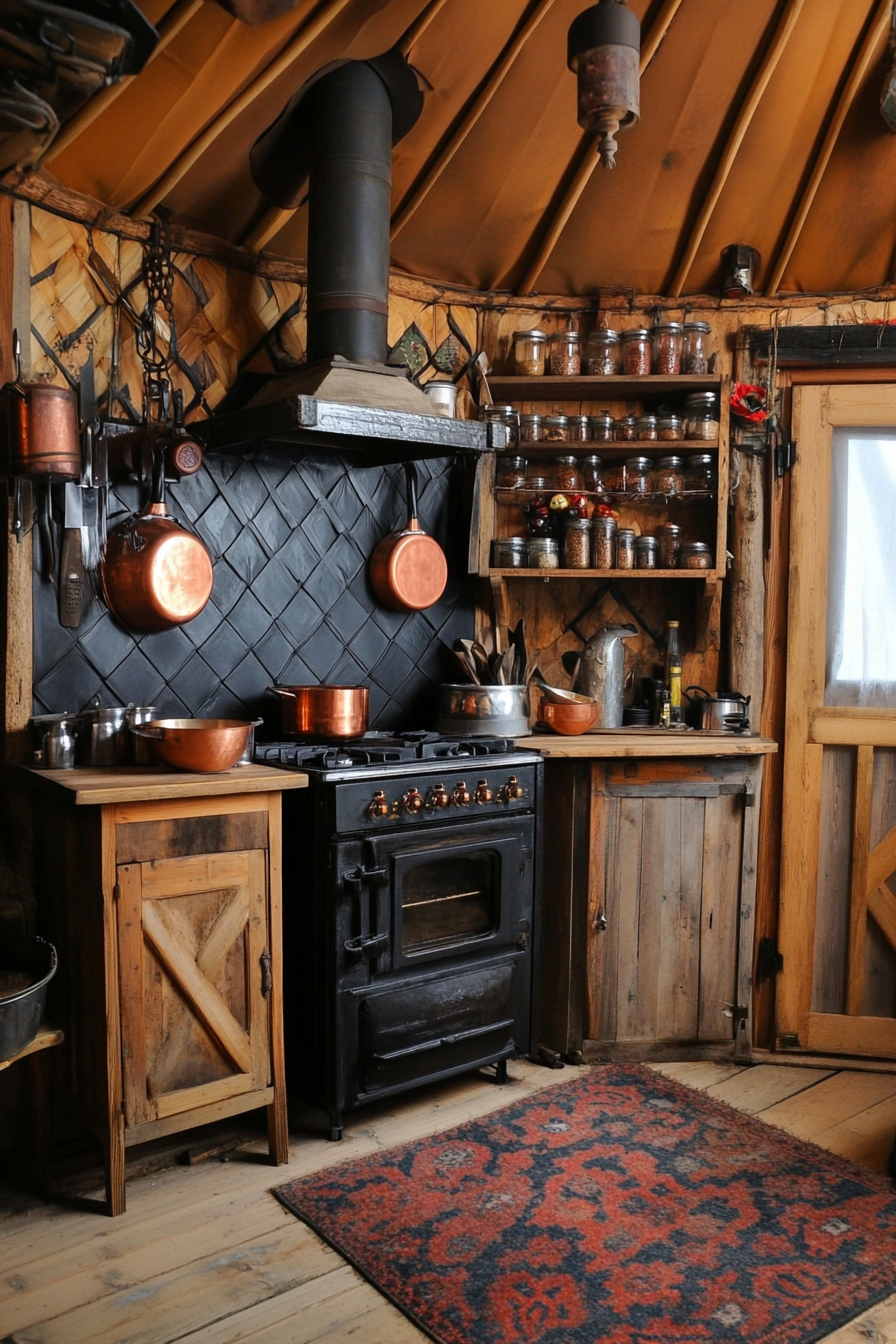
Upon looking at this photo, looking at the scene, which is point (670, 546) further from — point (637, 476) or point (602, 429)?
point (602, 429)

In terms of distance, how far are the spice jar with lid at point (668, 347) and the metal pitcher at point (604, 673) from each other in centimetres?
89

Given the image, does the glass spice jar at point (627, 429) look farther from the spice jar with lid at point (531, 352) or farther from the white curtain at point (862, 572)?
the white curtain at point (862, 572)

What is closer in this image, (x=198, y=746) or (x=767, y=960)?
(x=198, y=746)

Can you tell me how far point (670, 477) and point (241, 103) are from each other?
1.74 metres

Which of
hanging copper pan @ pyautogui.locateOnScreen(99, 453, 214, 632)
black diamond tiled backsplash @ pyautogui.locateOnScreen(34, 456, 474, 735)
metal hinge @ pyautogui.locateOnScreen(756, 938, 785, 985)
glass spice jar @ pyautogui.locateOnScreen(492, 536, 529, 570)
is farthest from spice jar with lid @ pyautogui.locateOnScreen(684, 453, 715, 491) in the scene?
hanging copper pan @ pyautogui.locateOnScreen(99, 453, 214, 632)

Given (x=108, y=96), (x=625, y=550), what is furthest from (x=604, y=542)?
(x=108, y=96)

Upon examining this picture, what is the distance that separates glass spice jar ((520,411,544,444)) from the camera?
3.51 meters

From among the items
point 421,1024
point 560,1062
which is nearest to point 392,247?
point 421,1024

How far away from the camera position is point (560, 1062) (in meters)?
3.23

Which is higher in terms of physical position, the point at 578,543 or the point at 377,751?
the point at 578,543

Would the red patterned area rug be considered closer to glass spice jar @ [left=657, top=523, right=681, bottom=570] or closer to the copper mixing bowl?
the copper mixing bowl

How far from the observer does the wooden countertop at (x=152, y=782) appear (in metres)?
2.29

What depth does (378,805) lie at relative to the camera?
2713mm

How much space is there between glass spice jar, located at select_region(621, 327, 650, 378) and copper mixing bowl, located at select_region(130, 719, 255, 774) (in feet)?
6.04
